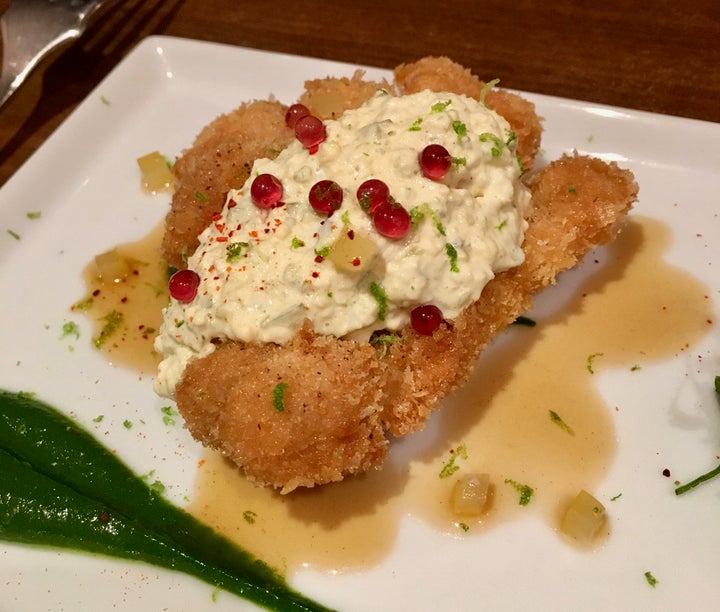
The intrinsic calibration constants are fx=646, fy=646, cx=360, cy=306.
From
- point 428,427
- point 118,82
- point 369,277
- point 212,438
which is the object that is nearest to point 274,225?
point 369,277

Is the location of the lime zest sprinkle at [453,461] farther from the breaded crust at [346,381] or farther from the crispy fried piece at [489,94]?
the crispy fried piece at [489,94]

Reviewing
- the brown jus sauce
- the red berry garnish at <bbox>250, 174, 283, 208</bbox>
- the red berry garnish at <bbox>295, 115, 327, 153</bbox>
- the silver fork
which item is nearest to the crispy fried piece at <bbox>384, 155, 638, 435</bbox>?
the brown jus sauce

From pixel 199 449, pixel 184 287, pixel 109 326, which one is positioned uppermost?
pixel 184 287

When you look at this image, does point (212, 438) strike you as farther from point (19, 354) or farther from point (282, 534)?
point (19, 354)

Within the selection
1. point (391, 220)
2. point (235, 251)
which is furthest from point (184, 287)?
point (391, 220)

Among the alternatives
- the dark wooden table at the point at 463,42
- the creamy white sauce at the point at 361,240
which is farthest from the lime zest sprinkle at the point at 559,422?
the dark wooden table at the point at 463,42

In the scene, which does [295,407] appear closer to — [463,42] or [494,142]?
[494,142]
